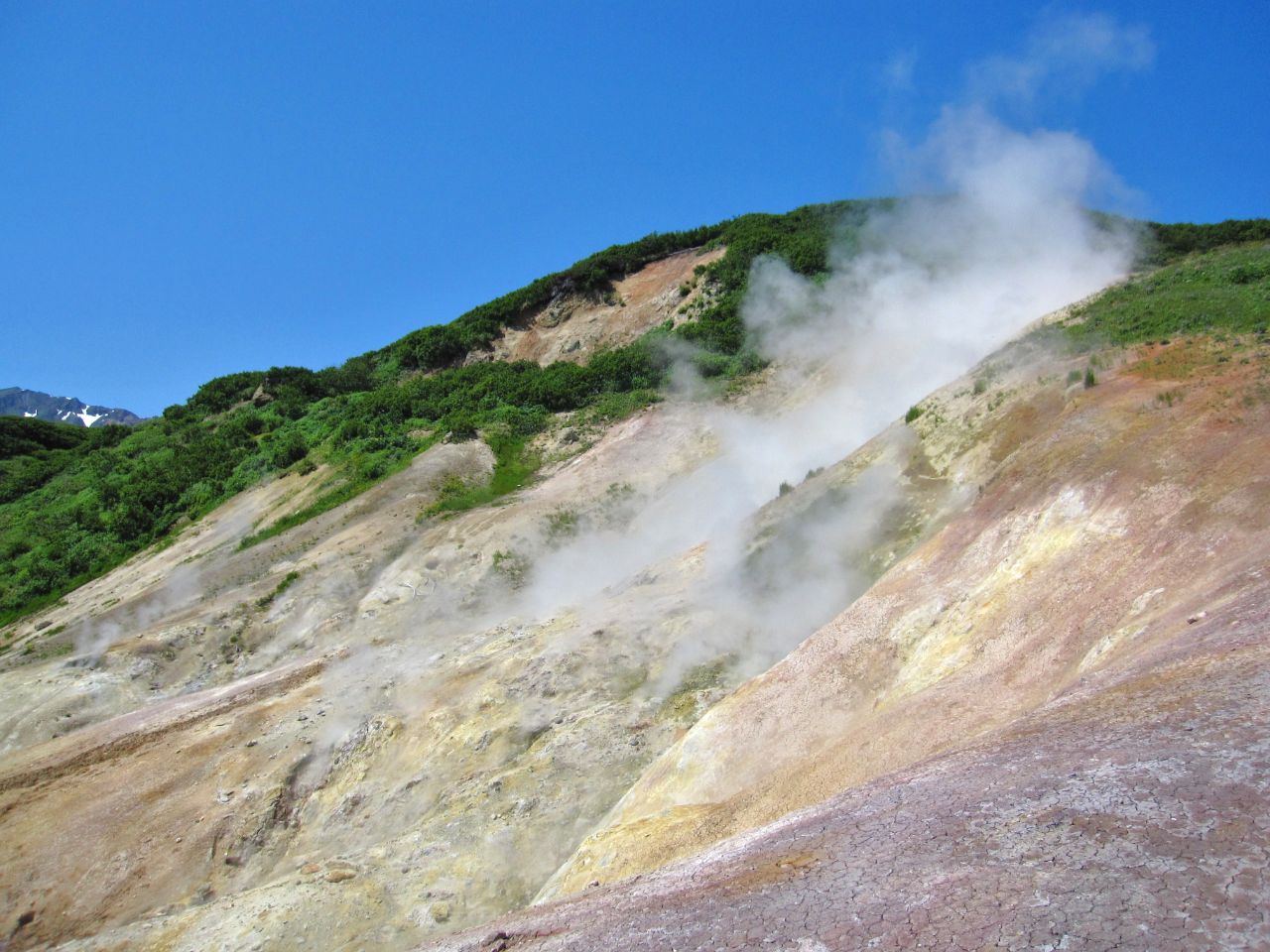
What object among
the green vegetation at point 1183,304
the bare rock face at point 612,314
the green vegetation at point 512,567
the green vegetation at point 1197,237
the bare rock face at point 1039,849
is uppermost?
the bare rock face at point 612,314

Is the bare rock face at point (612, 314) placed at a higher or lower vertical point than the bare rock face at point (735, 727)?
higher

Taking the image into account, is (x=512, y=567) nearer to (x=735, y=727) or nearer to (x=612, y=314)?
(x=735, y=727)

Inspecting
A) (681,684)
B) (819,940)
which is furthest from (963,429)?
(819,940)

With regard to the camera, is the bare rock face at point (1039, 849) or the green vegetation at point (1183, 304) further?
the green vegetation at point (1183, 304)

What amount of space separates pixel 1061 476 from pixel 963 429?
6050 mm

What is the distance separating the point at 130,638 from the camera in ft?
90.1

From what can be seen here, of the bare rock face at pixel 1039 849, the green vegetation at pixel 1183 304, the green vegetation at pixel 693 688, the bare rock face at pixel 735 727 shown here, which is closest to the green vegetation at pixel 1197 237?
the green vegetation at pixel 1183 304

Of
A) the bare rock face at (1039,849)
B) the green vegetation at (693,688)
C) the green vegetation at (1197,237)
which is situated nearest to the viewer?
the bare rock face at (1039,849)

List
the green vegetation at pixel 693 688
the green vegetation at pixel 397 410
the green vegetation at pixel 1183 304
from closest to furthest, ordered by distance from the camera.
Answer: the green vegetation at pixel 693 688 < the green vegetation at pixel 1183 304 < the green vegetation at pixel 397 410

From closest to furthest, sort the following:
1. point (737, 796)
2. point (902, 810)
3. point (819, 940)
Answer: point (819, 940) < point (902, 810) < point (737, 796)

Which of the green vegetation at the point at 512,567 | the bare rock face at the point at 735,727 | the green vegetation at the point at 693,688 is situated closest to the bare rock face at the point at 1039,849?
the bare rock face at the point at 735,727

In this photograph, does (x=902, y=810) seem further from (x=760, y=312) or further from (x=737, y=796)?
(x=760, y=312)

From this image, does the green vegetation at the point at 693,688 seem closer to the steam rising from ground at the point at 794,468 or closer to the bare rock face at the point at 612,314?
the steam rising from ground at the point at 794,468

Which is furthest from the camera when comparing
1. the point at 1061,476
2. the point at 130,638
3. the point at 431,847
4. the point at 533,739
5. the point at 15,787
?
the point at 130,638
